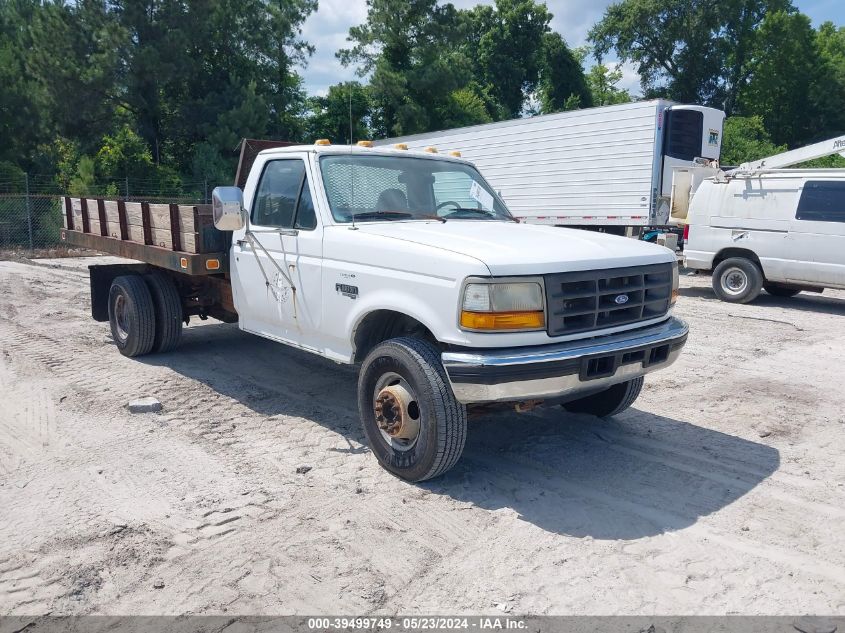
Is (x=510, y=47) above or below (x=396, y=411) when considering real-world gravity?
above

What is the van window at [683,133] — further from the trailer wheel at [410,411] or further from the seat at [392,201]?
the trailer wheel at [410,411]

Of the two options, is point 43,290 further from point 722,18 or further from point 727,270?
point 722,18

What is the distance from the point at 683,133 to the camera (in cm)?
1455

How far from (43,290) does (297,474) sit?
32.6 feet

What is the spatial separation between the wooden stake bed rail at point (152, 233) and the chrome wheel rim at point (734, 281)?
28.7 ft

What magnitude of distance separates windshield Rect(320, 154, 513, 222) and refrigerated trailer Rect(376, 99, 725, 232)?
32.8 ft

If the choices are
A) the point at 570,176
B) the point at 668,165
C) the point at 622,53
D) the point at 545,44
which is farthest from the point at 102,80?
the point at 622,53

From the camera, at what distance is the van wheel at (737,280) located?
11.2m

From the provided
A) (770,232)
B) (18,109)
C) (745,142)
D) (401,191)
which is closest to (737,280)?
(770,232)

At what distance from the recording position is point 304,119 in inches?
1246

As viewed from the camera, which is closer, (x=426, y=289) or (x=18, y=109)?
(x=426, y=289)

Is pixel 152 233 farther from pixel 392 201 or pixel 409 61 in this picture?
pixel 409 61

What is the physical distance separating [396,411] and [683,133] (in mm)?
12630

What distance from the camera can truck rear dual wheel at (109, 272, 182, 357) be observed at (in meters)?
7.03
